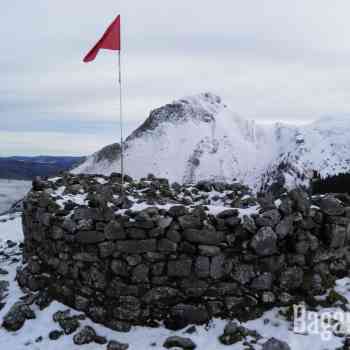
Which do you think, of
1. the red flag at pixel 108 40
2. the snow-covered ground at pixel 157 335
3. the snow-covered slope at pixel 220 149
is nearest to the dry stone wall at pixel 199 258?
the snow-covered ground at pixel 157 335

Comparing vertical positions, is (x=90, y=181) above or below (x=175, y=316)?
above

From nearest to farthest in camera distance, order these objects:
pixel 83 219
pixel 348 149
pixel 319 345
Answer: pixel 319 345
pixel 83 219
pixel 348 149

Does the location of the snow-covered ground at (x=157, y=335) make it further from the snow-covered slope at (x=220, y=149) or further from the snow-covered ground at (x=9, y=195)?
the snow-covered slope at (x=220, y=149)

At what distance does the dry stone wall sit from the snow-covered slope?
6392cm

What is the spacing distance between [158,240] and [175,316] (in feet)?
5.56

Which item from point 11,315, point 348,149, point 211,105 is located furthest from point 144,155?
point 11,315

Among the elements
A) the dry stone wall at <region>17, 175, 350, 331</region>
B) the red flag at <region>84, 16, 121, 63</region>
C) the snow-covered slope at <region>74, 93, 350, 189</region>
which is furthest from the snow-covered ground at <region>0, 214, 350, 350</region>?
the snow-covered slope at <region>74, 93, 350, 189</region>

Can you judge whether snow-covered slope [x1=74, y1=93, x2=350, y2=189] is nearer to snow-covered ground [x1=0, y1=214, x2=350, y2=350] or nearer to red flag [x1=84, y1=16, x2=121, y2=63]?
red flag [x1=84, y1=16, x2=121, y2=63]

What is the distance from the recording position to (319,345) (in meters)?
7.68

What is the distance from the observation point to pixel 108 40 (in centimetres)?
1007

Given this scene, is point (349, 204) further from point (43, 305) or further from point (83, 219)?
point (43, 305)

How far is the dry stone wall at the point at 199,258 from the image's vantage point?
8.59 metres

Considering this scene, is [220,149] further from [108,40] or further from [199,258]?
[199,258]

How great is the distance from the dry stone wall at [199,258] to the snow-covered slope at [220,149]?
63920 millimetres
